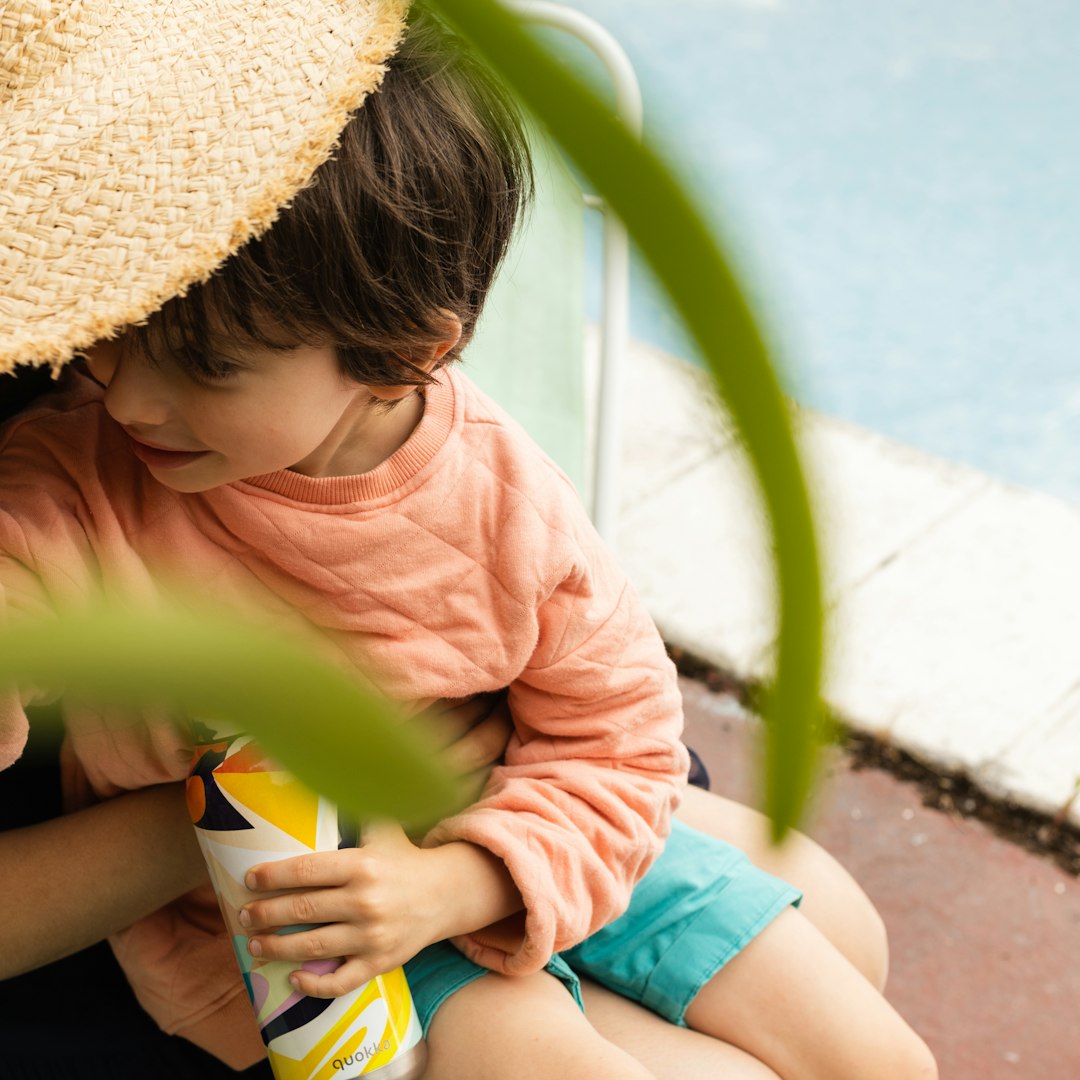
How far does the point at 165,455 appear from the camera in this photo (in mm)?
650

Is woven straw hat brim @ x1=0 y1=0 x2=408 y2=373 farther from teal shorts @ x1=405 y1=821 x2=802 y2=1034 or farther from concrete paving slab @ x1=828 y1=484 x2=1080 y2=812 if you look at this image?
concrete paving slab @ x1=828 y1=484 x2=1080 y2=812

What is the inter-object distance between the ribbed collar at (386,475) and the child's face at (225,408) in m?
0.09

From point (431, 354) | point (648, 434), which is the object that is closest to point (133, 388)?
point (431, 354)

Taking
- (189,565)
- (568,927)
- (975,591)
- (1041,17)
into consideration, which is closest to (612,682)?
(568,927)

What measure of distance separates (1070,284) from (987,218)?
0.34 metres

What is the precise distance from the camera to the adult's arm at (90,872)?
29.6 inches

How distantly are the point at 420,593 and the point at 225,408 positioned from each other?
0.78 feet

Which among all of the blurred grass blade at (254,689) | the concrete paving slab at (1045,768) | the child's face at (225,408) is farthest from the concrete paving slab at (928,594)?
the blurred grass blade at (254,689)

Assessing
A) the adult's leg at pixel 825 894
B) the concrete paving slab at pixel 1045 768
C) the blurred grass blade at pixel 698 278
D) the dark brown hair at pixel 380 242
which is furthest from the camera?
the concrete paving slab at pixel 1045 768

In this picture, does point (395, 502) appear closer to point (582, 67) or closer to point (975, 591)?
point (582, 67)

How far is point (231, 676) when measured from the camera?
0.48 feet

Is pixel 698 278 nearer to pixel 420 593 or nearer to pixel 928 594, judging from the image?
pixel 420 593

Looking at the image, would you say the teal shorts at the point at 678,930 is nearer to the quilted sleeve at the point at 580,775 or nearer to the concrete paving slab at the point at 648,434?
the quilted sleeve at the point at 580,775

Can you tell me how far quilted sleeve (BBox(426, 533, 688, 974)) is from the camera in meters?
0.79
